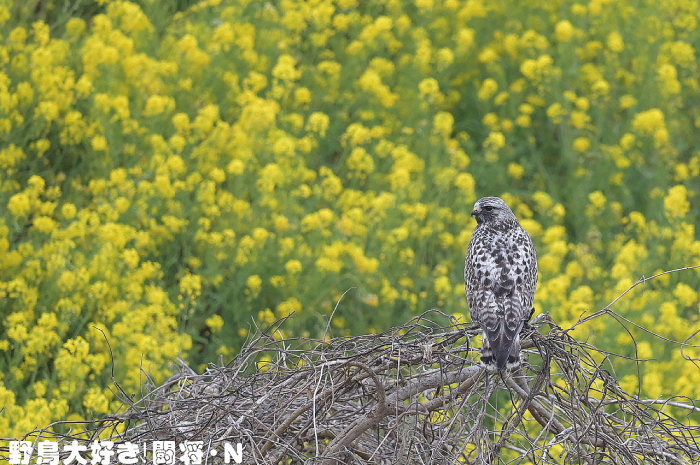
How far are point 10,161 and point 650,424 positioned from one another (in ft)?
15.4

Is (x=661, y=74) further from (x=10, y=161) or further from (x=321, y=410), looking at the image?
(x=321, y=410)

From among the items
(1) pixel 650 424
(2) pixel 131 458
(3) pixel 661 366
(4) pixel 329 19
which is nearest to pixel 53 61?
(4) pixel 329 19

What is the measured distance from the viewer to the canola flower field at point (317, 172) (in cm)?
670

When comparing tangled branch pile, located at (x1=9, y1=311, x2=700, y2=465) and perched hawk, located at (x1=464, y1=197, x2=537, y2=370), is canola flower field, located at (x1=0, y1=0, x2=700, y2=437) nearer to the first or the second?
perched hawk, located at (x1=464, y1=197, x2=537, y2=370)

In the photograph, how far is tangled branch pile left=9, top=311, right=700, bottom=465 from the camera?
3.40m

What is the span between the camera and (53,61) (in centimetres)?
812

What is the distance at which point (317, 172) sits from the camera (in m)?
8.76

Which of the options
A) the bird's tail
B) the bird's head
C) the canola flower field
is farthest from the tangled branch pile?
the canola flower field

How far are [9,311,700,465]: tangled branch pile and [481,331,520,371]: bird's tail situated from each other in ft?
0.09

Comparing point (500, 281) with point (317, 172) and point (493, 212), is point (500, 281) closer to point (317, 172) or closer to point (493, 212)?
point (493, 212)

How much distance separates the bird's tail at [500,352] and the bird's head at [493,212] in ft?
2.83

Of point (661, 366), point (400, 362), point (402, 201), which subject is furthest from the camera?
point (402, 201)

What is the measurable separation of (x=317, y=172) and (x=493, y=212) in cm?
427

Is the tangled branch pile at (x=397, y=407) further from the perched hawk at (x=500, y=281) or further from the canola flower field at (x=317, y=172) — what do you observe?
the canola flower field at (x=317, y=172)
